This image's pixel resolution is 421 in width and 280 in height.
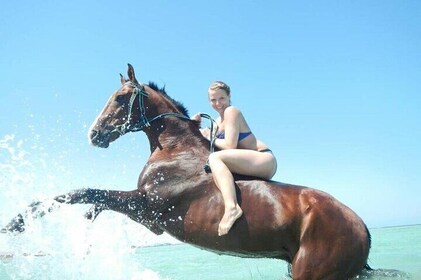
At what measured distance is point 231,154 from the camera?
5.20 meters

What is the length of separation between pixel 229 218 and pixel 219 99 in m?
1.48

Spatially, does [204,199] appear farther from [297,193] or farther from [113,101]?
[113,101]

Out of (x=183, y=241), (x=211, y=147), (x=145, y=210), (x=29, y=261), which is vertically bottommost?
(x=29, y=261)

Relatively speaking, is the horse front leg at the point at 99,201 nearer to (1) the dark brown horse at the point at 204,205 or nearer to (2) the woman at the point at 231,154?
(1) the dark brown horse at the point at 204,205

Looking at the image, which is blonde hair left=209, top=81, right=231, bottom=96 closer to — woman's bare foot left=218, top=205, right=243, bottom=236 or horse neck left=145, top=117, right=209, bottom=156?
horse neck left=145, top=117, right=209, bottom=156

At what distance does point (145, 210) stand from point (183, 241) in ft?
1.80

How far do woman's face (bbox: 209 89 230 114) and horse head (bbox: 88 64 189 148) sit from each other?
47 centimetres

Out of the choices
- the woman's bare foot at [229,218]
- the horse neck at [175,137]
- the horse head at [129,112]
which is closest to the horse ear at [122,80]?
the horse head at [129,112]

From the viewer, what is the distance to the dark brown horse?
15.7ft

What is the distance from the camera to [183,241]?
5.29 meters

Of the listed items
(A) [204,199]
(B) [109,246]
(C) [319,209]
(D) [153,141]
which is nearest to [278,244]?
(C) [319,209]

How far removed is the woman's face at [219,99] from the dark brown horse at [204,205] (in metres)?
0.44

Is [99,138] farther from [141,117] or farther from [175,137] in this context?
[175,137]

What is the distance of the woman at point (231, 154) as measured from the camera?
16.2ft
